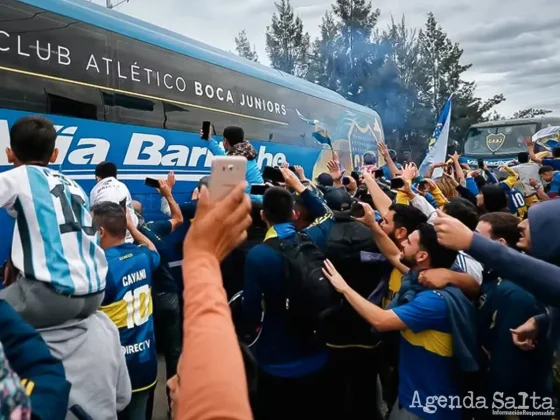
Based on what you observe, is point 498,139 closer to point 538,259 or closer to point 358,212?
point 358,212

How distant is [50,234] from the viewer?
2.01 m

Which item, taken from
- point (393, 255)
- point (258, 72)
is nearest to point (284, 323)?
point (393, 255)

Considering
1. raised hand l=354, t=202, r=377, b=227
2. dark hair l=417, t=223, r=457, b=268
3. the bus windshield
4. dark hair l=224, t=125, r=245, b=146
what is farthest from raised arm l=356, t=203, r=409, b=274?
the bus windshield

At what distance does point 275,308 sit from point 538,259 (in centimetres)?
163

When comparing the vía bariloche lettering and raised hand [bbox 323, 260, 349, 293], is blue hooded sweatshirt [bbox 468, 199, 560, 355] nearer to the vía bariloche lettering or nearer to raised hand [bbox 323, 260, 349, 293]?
raised hand [bbox 323, 260, 349, 293]

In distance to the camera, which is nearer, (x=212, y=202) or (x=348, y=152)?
(x=212, y=202)

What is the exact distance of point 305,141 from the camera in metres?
10.3

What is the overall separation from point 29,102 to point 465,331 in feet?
14.8

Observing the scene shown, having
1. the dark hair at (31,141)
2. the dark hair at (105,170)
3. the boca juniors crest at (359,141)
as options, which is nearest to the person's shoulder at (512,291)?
the dark hair at (31,141)

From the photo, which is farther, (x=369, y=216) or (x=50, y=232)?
(x=369, y=216)

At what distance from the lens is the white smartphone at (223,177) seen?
1115 mm

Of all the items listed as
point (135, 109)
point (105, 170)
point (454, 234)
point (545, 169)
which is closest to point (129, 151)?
point (135, 109)

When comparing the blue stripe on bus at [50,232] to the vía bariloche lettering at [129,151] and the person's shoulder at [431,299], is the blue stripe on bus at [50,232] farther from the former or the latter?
the vía bariloche lettering at [129,151]

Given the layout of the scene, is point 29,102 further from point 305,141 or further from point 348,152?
point 348,152
